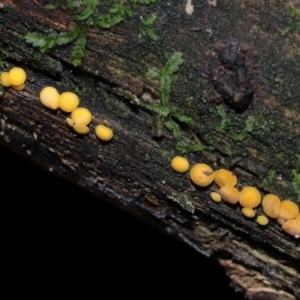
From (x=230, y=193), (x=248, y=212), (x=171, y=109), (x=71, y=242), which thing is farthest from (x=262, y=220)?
(x=71, y=242)

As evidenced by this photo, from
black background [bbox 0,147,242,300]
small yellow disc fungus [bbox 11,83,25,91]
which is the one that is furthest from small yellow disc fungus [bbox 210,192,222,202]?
black background [bbox 0,147,242,300]

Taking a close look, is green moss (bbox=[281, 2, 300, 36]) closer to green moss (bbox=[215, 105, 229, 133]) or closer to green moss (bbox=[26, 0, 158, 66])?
green moss (bbox=[215, 105, 229, 133])

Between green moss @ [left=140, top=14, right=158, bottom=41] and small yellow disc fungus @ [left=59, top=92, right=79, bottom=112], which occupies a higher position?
green moss @ [left=140, top=14, right=158, bottom=41]

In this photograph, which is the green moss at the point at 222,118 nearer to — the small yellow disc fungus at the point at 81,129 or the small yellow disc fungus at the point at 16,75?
the small yellow disc fungus at the point at 81,129

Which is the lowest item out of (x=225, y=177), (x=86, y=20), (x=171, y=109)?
(x=225, y=177)

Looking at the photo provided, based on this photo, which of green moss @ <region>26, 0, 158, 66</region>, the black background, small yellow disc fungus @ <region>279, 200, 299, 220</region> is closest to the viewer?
green moss @ <region>26, 0, 158, 66</region>

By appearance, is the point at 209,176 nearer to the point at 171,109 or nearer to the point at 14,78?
the point at 171,109

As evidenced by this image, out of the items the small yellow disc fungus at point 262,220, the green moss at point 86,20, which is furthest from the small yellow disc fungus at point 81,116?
the small yellow disc fungus at point 262,220
